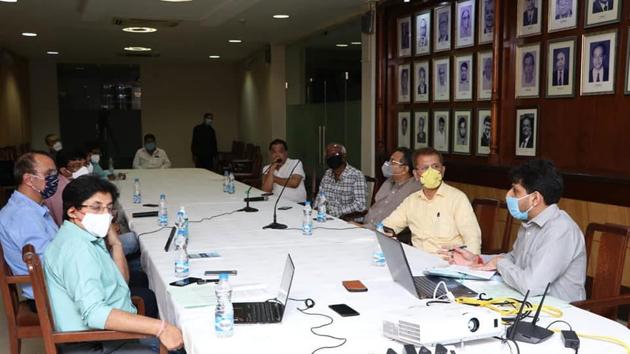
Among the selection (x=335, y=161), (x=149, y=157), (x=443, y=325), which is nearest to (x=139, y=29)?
(x=149, y=157)

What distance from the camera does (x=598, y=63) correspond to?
4.14 meters

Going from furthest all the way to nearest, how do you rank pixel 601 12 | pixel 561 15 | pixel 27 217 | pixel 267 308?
1. pixel 561 15
2. pixel 601 12
3. pixel 27 217
4. pixel 267 308

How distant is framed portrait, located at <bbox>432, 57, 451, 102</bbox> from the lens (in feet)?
19.1

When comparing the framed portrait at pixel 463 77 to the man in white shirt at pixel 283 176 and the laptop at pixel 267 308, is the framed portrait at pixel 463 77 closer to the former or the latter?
the man in white shirt at pixel 283 176

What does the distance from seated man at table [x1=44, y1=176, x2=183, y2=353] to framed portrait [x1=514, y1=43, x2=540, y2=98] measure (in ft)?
11.3

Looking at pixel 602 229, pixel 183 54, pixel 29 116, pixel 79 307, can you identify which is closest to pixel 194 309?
pixel 79 307

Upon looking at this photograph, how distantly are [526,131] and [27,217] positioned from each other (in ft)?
11.9

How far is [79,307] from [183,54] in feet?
35.1

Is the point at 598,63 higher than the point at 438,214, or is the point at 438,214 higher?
the point at 598,63

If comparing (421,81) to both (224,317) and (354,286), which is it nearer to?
(354,286)

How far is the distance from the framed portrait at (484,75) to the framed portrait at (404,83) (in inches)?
46.3

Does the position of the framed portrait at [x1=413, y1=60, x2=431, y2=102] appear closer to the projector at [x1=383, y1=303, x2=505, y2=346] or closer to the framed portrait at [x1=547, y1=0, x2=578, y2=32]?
the framed portrait at [x1=547, y1=0, x2=578, y2=32]

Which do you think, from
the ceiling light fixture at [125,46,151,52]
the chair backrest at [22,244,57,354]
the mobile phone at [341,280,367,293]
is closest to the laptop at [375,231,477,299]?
the mobile phone at [341,280,367,293]

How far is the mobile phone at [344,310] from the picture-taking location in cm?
203
